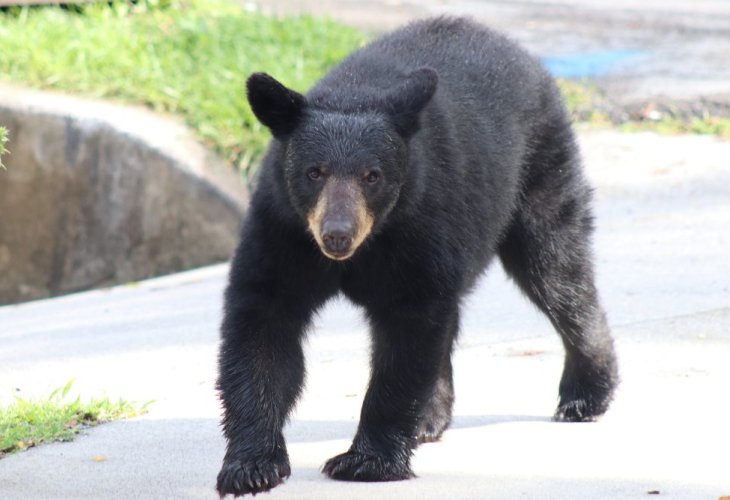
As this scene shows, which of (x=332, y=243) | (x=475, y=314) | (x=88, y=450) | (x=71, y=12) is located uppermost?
(x=332, y=243)

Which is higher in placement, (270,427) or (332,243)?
(332,243)

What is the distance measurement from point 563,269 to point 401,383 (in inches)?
53.6

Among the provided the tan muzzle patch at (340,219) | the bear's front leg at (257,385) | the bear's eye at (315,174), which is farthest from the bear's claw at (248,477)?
the bear's eye at (315,174)

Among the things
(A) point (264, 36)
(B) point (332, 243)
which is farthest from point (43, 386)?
(A) point (264, 36)

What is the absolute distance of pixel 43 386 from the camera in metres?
5.53

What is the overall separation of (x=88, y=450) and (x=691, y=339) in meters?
2.73

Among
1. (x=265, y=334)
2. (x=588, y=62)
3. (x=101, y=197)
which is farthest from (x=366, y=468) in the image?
(x=588, y=62)

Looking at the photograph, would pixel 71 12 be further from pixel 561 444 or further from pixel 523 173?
pixel 561 444

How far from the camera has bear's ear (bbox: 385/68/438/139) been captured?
168 inches

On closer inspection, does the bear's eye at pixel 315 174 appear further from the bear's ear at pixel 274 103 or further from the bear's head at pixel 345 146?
the bear's ear at pixel 274 103

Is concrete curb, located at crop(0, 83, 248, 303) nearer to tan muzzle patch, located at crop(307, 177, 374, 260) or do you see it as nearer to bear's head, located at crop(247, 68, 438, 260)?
bear's head, located at crop(247, 68, 438, 260)

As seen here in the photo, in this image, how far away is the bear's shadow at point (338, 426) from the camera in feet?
15.7

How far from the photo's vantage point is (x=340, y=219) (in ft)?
13.0

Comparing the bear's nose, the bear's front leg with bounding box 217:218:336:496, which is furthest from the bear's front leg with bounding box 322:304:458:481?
the bear's nose
